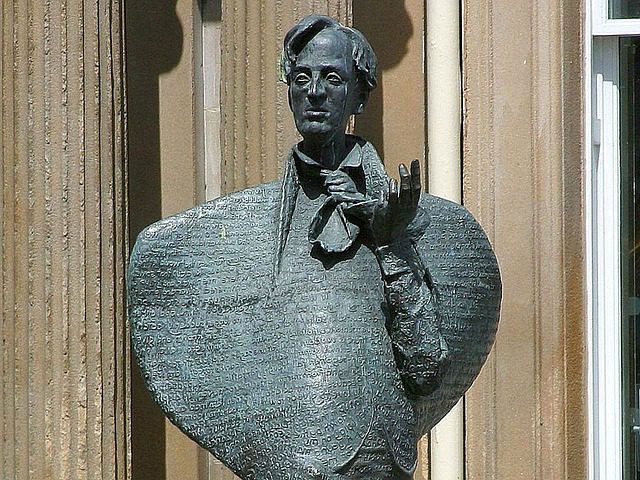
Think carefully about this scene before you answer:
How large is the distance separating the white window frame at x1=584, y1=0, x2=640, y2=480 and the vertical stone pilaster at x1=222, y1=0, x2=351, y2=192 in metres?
0.99

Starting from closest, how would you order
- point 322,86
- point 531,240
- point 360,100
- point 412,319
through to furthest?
point 412,319 → point 322,86 → point 360,100 → point 531,240

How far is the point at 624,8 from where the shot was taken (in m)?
6.76

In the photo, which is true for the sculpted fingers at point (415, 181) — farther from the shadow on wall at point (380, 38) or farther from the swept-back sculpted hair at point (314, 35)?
the shadow on wall at point (380, 38)

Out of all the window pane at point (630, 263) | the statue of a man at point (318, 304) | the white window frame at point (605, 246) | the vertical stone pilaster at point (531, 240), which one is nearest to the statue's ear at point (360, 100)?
the statue of a man at point (318, 304)

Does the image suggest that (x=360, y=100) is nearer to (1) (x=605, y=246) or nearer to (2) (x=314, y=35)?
(2) (x=314, y=35)

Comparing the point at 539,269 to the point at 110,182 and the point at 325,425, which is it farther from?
the point at 325,425

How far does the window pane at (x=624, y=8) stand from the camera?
6.75 metres

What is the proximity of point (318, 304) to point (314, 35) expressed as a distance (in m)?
0.57

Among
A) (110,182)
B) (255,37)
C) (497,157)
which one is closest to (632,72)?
(497,157)

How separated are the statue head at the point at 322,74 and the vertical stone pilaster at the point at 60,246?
7.50 ft

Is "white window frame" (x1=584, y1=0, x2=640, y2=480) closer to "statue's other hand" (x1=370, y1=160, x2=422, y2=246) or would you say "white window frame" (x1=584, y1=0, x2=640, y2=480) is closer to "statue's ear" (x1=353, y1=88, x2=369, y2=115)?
"statue's ear" (x1=353, y1=88, x2=369, y2=115)

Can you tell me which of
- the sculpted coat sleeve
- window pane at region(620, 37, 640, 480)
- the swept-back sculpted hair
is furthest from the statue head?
window pane at region(620, 37, 640, 480)

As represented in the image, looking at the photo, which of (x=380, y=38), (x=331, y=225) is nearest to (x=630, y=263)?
(x=380, y=38)

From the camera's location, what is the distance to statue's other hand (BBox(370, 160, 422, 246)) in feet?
12.4
